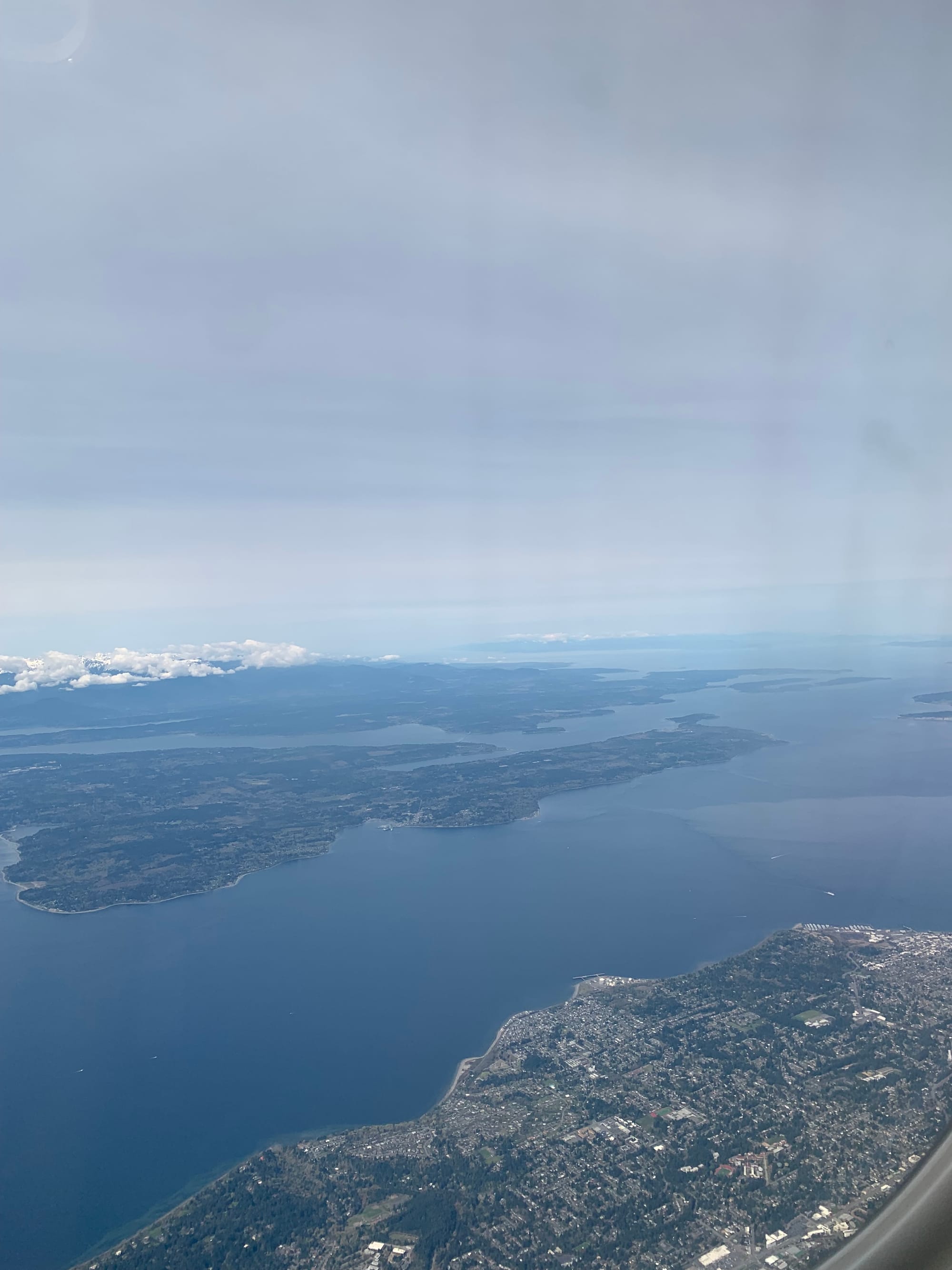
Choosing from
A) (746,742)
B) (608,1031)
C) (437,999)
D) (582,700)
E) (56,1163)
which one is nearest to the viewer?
(56,1163)

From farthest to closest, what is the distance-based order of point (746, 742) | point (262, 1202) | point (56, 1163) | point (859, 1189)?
1. point (746, 742)
2. point (56, 1163)
3. point (262, 1202)
4. point (859, 1189)

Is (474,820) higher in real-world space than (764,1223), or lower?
lower

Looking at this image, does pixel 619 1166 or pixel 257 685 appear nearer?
pixel 619 1166

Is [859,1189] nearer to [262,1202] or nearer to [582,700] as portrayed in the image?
[262,1202]

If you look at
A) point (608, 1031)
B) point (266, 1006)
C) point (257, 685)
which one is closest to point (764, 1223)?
point (608, 1031)

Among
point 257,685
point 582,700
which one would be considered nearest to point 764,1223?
Answer: point 582,700

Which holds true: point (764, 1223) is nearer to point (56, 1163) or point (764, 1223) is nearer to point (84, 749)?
point (56, 1163)
